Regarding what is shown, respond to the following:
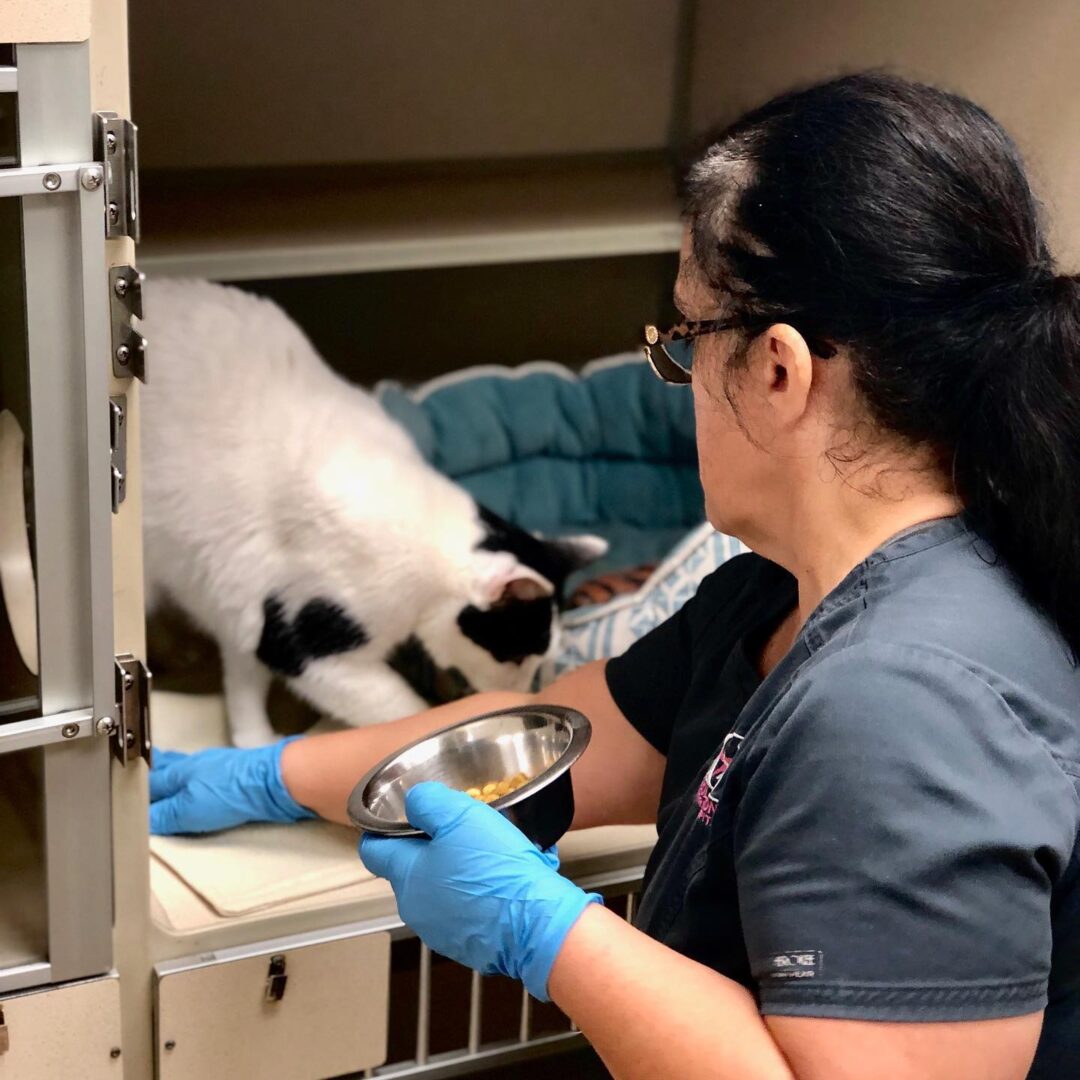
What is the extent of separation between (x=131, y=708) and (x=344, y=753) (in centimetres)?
32

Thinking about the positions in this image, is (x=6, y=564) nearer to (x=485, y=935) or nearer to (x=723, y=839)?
(x=485, y=935)

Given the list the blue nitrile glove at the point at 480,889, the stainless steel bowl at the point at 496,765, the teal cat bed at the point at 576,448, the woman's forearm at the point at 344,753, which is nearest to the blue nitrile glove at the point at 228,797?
the woman's forearm at the point at 344,753

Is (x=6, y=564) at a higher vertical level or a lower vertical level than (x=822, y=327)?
lower

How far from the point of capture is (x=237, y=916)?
1.19 meters

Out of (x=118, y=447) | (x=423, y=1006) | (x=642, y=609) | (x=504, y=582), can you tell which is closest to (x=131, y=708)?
(x=118, y=447)

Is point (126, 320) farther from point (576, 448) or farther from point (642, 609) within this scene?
point (576, 448)

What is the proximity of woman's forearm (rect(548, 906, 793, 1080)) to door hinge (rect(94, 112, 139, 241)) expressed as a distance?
541 millimetres

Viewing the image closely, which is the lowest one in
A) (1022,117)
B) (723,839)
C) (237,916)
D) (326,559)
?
(237,916)

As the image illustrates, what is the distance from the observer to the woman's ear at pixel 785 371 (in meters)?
0.82

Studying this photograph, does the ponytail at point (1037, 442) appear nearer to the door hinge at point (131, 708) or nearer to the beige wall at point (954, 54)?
the beige wall at point (954, 54)

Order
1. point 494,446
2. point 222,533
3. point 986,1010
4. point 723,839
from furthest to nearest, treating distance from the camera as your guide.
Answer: point 494,446
point 222,533
point 723,839
point 986,1010

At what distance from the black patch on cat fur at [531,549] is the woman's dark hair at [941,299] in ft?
2.74

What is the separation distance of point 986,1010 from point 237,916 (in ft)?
2.26

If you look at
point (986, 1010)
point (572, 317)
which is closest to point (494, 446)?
point (572, 317)
